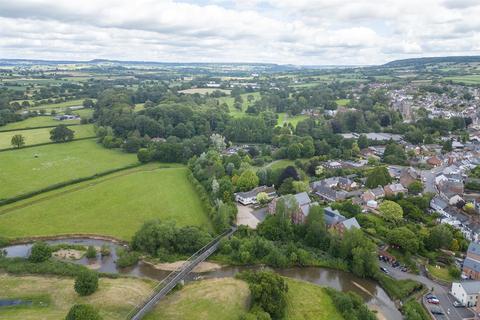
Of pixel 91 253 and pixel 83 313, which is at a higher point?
pixel 83 313

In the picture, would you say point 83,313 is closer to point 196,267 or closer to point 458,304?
point 196,267

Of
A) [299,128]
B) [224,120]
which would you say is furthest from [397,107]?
[224,120]

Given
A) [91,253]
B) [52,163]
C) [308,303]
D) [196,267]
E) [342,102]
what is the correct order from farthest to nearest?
1. [342,102]
2. [52,163]
3. [91,253]
4. [196,267]
5. [308,303]

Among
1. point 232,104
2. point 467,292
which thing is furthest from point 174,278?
point 232,104

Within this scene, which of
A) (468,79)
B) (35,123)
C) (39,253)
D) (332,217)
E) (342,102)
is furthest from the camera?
(468,79)

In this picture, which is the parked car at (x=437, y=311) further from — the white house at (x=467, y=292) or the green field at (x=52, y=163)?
the green field at (x=52, y=163)

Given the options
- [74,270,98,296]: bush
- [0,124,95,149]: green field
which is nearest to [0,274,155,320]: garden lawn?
[74,270,98,296]: bush
